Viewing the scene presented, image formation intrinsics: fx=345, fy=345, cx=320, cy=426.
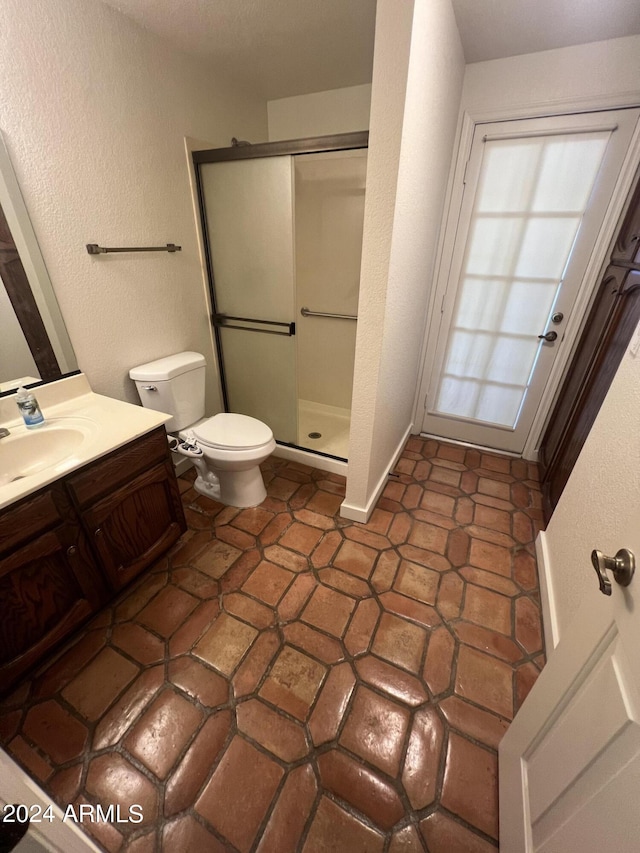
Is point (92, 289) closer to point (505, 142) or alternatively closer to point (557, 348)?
point (505, 142)

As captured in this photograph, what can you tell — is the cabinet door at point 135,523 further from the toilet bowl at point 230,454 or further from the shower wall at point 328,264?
the shower wall at point 328,264

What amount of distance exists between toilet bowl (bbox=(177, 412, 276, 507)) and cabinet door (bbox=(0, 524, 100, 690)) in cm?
72

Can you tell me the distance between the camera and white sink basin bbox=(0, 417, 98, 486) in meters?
1.27

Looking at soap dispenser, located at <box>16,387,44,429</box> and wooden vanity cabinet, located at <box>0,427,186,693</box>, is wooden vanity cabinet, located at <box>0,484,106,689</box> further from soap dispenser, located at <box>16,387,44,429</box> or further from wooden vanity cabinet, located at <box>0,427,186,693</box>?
soap dispenser, located at <box>16,387,44,429</box>

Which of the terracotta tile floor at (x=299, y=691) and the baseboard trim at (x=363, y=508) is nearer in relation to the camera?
the terracotta tile floor at (x=299, y=691)

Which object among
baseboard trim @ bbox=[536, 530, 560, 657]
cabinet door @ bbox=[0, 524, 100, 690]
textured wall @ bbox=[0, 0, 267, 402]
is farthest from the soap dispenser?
baseboard trim @ bbox=[536, 530, 560, 657]

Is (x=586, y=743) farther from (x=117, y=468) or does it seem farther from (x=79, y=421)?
(x=79, y=421)

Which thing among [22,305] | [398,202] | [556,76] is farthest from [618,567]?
[556,76]

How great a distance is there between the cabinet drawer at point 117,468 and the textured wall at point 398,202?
0.91 meters

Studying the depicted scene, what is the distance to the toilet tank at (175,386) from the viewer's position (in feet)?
6.00

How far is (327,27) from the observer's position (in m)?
1.51

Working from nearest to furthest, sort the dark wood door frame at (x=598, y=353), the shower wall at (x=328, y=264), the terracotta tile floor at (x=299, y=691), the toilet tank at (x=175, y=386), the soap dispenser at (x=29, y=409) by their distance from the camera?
1. the terracotta tile floor at (x=299, y=691)
2. the soap dispenser at (x=29, y=409)
3. the dark wood door frame at (x=598, y=353)
4. the toilet tank at (x=175, y=386)
5. the shower wall at (x=328, y=264)

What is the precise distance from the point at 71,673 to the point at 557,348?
2.96m

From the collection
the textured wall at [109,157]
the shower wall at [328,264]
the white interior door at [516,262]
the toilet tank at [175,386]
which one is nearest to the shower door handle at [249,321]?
the textured wall at [109,157]
